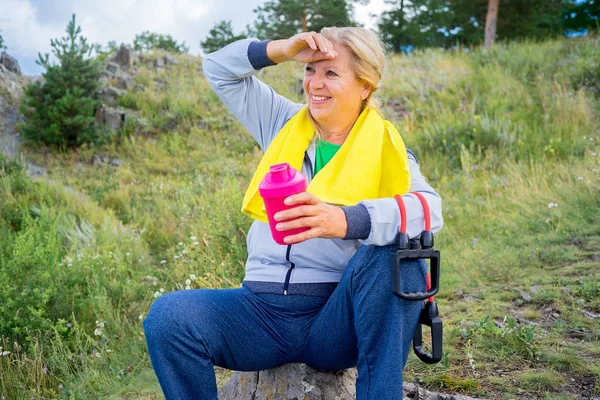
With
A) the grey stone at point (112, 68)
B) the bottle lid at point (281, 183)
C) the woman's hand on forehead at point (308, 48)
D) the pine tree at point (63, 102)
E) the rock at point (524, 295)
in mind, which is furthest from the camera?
the grey stone at point (112, 68)

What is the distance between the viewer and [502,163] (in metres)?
7.42

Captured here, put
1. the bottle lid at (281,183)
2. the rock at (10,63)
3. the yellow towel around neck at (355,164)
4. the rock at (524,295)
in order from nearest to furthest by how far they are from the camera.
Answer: the bottle lid at (281,183) < the yellow towel around neck at (355,164) < the rock at (524,295) < the rock at (10,63)

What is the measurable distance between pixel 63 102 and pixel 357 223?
9.15 metres

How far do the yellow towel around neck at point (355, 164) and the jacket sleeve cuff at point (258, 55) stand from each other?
36cm

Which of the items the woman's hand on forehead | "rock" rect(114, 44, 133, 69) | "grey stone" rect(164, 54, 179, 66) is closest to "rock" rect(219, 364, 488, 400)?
the woman's hand on forehead

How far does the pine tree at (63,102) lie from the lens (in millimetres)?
9969

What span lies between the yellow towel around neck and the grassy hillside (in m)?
1.21

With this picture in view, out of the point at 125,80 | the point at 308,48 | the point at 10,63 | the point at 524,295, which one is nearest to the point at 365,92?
the point at 308,48

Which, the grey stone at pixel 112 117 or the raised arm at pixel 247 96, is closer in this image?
the raised arm at pixel 247 96

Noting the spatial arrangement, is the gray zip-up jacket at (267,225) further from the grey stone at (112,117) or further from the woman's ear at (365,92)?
the grey stone at (112,117)

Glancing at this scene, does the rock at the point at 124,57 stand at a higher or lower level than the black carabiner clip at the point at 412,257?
higher

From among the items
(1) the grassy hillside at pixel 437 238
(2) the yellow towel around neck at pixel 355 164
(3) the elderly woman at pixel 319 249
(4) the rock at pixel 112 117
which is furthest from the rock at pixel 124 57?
(2) the yellow towel around neck at pixel 355 164

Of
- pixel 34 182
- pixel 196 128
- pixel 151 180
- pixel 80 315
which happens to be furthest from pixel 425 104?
pixel 80 315

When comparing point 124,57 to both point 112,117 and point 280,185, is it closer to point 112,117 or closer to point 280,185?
point 112,117
